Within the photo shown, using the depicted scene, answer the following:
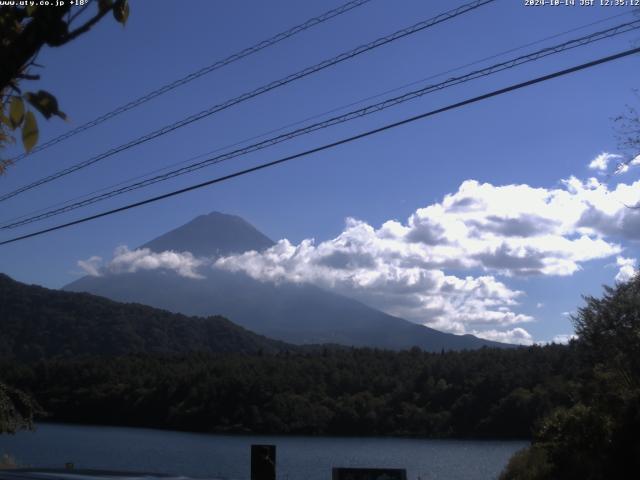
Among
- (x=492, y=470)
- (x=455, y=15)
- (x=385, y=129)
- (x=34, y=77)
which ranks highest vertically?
(x=455, y=15)

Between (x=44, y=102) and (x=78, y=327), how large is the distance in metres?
96.2

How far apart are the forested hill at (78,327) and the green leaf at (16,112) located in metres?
85.8

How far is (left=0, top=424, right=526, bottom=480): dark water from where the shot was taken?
27.7 metres

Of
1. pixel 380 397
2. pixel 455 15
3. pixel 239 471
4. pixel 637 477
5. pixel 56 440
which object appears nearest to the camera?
pixel 455 15

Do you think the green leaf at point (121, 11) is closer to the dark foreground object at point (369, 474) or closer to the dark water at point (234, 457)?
the dark foreground object at point (369, 474)

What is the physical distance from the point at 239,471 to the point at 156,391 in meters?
44.2

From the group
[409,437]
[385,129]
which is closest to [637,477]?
[385,129]

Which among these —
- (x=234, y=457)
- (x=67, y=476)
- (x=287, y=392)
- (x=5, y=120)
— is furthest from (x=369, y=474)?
(x=287, y=392)

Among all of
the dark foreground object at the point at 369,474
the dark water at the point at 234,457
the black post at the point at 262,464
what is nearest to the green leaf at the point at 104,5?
the black post at the point at 262,464

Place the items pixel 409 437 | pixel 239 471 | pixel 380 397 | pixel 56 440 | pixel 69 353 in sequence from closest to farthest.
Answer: pixel 239 471, pixel 56 440, pixel 409 437, pixel 380 397, pixel 69 353

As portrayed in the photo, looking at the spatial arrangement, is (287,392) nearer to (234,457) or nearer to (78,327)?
(234,457)

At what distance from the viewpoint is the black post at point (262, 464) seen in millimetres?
6461

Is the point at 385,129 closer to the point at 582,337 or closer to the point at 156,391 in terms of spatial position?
the point at 582,337

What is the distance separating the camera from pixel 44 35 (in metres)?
2.86
